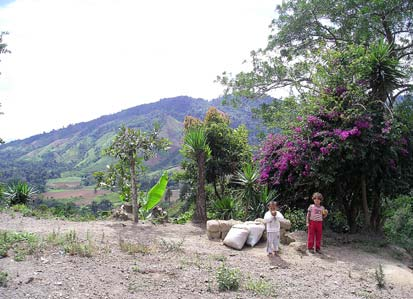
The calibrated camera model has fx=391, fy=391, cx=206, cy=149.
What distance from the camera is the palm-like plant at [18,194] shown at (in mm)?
14227

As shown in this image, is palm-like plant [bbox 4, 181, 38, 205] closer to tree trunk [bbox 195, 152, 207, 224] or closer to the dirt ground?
the dirt ground

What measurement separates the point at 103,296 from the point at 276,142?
673 centimetres

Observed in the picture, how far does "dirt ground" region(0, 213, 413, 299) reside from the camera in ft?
18.6

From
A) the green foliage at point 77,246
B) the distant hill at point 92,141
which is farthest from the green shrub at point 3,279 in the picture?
the distant hill at point 92,141

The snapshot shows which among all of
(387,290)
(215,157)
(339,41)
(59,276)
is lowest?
(387,290)

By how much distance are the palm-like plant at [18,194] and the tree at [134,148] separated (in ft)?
16.8

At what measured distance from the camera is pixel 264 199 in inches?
420

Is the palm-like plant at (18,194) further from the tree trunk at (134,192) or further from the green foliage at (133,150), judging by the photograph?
the tree trunk at (134,192)

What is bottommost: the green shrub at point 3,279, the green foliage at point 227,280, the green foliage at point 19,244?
the green foliage at point 227,280

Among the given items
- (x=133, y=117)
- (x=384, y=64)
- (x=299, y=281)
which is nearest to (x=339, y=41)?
(x=384, y=64)

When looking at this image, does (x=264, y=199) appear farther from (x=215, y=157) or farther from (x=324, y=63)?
(x=324, y=63)

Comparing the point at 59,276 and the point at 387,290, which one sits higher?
the point at 59,276

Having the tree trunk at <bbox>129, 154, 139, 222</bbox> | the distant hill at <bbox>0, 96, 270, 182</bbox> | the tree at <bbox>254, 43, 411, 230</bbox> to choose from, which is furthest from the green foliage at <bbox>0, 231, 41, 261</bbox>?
the distant hill at <bbox>0, 96, 270, 182</bbox>

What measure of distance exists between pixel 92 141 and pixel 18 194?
4780 inches
